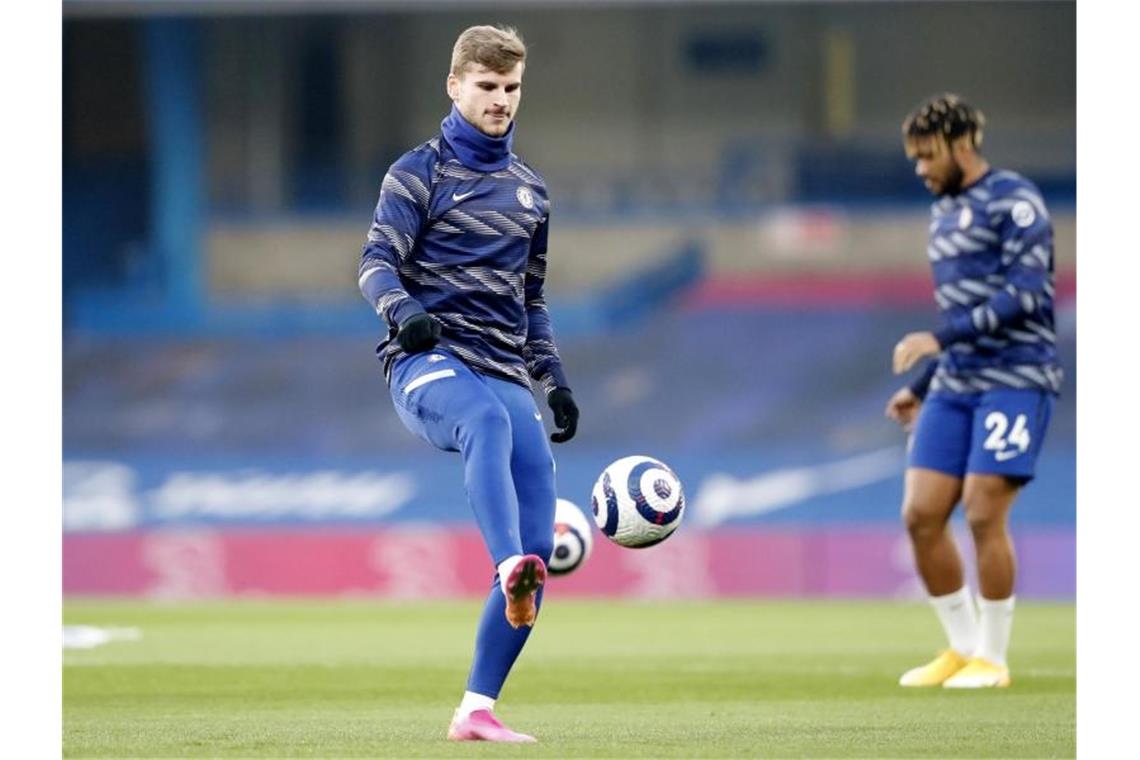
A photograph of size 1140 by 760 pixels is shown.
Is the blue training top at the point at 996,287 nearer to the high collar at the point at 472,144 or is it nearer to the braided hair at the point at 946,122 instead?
the braided hair at the point at 946,122

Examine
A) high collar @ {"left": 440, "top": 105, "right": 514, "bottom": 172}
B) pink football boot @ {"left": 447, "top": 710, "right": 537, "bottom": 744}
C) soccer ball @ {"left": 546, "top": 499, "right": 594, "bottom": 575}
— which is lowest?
pink football boot @ {"left": 447, "top": 710, "right": 537, "bottom": 744}

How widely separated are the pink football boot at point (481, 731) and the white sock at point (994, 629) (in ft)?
9.78

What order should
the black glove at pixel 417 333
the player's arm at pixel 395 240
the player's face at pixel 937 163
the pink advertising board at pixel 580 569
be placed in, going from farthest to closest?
the pink advertising board at pixel 580 569, the player's face at pixel 937 163, the player's arm at pixel 395 240, the black glove at pixel 417 333

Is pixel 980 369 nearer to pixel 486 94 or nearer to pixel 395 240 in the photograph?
pixel 486 94

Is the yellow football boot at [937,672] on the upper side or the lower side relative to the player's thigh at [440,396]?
lower

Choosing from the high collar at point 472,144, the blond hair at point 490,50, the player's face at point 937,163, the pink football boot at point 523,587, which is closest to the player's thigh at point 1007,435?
the player's face at point 937,163

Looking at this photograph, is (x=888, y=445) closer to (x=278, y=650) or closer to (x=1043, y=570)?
(x=1043, y=570)

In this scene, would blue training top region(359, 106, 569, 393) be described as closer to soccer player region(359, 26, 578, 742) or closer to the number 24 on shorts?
soccer player region(359, 26, 578, 742)

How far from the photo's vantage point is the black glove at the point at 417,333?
18.9 feet

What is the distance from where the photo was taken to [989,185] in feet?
28.1

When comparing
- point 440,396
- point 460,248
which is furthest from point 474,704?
point 460,248

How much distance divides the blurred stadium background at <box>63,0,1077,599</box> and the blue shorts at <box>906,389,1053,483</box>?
12390mm

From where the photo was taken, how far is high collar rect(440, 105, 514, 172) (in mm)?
6258

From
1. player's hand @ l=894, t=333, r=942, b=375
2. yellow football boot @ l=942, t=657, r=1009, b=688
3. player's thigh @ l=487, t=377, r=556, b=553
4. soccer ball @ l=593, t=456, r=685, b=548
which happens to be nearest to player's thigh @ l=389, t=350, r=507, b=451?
player's thigh @ l=487, t=377, r=556, b=553
